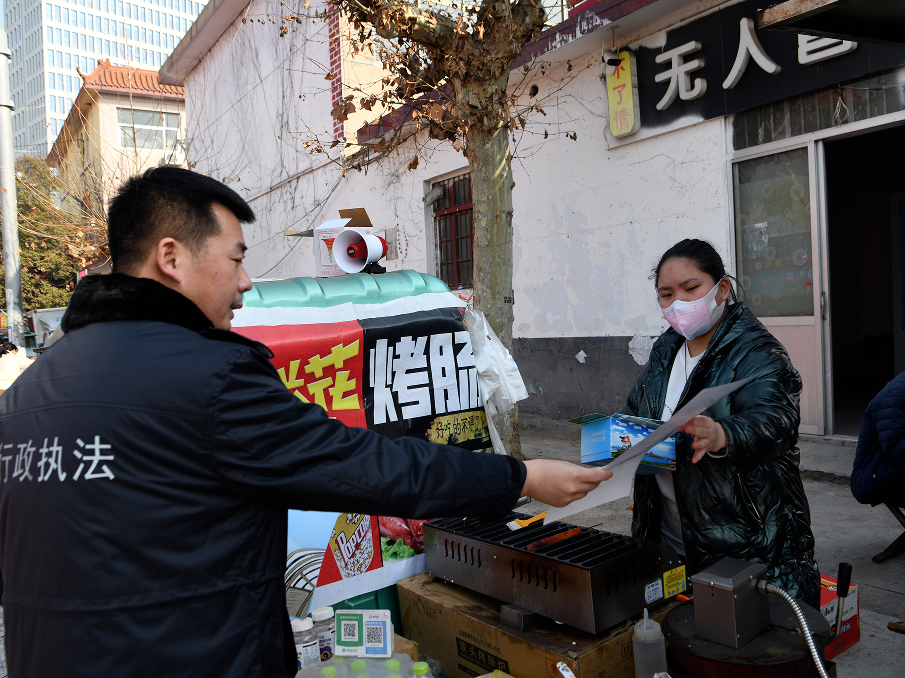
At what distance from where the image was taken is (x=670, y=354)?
2.54 metres

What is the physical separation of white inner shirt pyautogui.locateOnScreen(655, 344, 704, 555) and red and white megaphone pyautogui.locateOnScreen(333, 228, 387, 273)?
1.58 metres

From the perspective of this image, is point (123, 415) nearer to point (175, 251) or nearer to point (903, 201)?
point (175, 251)

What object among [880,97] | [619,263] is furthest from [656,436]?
[619,263]

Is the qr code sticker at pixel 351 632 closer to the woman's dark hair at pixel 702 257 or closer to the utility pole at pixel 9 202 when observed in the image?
the woman's dark hair at pixel 702 257

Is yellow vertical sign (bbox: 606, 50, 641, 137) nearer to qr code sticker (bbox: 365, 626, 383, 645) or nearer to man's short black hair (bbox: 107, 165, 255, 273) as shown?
qr code sticker (bbox: 365, 626, 383, 645)

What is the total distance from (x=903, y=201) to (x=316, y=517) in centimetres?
968

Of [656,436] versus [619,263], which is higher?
[619,263]

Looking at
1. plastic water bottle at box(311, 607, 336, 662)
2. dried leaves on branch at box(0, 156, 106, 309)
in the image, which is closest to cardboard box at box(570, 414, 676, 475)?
plastic water bottle at box(311, 607, 336, 662)

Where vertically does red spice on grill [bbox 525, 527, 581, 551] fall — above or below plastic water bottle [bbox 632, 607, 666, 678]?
above

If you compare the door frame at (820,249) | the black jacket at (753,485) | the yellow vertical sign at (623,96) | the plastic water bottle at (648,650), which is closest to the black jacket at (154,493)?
the plastic water bottle at (648,650)

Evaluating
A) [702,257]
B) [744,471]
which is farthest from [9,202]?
[744,471]

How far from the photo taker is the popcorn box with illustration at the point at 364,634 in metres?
1.98

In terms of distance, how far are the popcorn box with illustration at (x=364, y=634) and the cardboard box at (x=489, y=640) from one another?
0.77 feet

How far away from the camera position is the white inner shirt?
7.57 feet
